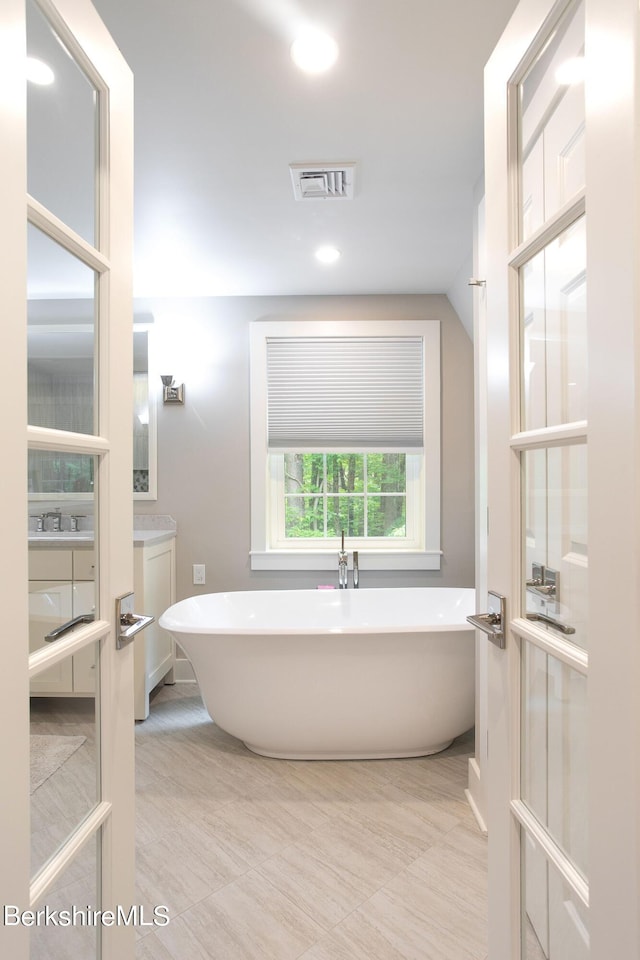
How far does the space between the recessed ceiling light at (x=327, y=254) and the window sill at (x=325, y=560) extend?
1.76 m

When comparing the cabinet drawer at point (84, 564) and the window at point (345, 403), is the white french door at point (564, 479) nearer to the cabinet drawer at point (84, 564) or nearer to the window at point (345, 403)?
the cabinet drawer at point (84, 564)

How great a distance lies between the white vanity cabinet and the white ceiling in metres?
1.37

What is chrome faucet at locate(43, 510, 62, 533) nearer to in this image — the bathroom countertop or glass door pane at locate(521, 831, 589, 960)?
the bathroom countertop

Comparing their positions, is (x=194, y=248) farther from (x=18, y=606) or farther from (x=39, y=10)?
(x=18, y=606)

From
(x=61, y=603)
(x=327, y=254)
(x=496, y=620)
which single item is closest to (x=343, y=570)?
→ (x=327, y=254)

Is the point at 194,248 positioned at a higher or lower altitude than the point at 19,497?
higher

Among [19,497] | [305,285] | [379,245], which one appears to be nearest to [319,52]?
[379,245]

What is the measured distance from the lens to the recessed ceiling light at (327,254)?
2.82 meters

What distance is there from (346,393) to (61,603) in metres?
2.81

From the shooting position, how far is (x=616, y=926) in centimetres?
68

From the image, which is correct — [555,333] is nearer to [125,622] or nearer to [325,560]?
[125,622]

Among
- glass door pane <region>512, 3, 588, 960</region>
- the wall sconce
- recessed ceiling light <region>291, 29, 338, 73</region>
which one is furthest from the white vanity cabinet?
the wall sconce

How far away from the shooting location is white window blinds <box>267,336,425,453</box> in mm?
3537

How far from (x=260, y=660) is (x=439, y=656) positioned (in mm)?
760
